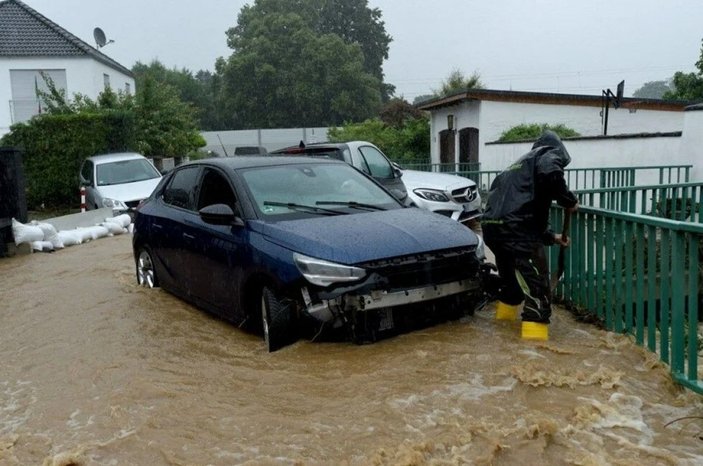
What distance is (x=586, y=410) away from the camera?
440 cm

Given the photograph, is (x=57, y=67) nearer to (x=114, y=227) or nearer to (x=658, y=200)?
(x=114, y=227)

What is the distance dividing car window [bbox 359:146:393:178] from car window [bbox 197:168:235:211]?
5104 millimetres

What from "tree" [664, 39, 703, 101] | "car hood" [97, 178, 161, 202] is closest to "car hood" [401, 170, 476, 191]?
"car hood" [97, 178, 161, 202]

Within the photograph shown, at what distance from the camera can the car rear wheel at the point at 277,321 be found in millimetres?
5531

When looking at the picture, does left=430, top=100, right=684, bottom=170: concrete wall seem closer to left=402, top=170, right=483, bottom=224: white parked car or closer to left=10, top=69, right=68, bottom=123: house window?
left=402, top=170, right=483, bottom=224: white parked car

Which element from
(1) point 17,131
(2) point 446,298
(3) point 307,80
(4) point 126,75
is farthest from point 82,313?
(3) point 307,80

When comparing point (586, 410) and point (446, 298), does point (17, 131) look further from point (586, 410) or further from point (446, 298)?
point (586, 410)

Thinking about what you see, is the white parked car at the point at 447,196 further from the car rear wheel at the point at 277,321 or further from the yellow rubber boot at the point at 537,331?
the car rear wheel at the point at 277,321

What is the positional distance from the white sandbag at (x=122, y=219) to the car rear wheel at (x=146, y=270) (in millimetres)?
6571

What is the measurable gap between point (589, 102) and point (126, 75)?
2431 cm

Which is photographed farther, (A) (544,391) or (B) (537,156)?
(B) (537,156)

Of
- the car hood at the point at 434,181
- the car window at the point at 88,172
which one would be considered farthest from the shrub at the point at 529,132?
the car window at the point at 88,172

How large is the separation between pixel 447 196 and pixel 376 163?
1411mm

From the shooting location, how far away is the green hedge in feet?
66.4
